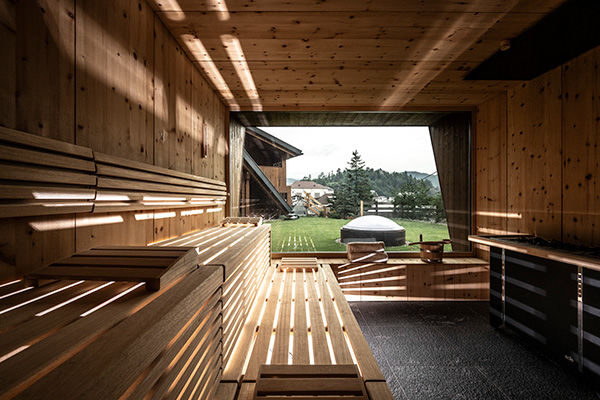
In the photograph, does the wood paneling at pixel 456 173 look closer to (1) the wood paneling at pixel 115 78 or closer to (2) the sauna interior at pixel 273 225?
(2) the sauna interior at pixel 273 225

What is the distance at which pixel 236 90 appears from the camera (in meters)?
3.59

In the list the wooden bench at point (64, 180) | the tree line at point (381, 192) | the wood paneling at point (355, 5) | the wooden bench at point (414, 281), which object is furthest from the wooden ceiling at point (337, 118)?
the wooden bench at point (64, 180)

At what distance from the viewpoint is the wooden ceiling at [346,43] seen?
7.05ft

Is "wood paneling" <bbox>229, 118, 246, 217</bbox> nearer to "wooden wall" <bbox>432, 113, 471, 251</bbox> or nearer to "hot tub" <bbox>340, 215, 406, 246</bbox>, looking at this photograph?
"hot tub" <bbox>340, 215, 406, 246</bbox>

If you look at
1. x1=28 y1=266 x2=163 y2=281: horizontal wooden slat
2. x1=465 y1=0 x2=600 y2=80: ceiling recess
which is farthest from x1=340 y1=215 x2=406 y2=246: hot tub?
x1=28 y1=266 x2=163 y2=281: horizontal wooden slat

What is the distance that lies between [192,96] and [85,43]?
146cm

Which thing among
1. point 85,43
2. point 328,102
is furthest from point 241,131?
point 85,43

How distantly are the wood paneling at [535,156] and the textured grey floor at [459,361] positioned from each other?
1403 millimetres

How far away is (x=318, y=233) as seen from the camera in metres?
5.05

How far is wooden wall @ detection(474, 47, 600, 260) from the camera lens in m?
2.57

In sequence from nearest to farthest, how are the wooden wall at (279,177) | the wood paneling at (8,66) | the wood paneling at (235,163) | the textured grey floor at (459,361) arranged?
1. the wood paneling at (8,66)
2. the textured grey floor at (459,361)
3. the wood paneling at (235,163)
4. the wooden wall at (279,177)

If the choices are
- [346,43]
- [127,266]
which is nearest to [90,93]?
[127,266]

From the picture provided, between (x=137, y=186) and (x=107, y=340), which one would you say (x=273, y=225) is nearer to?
(x=137, y=186)

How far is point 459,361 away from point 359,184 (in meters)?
3.60
